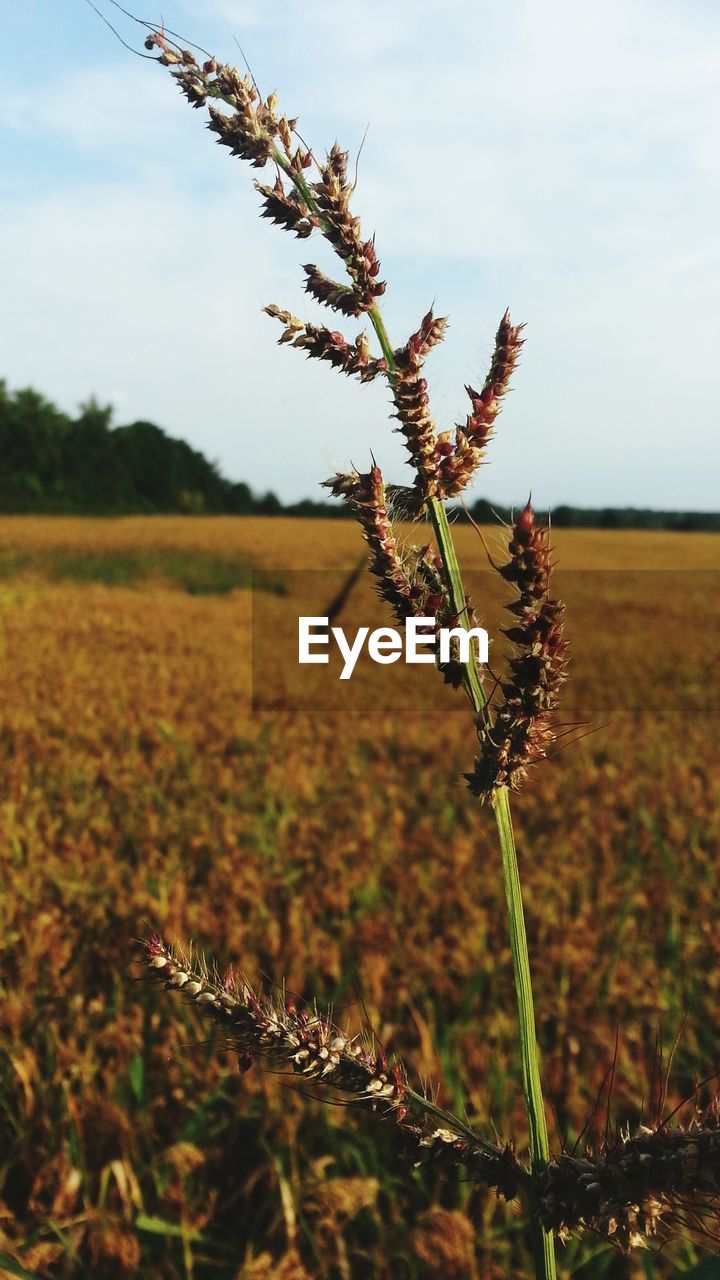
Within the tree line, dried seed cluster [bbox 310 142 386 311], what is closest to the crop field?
dried seed cluster [bbox 310 142 386 311]

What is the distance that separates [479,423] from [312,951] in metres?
3.24

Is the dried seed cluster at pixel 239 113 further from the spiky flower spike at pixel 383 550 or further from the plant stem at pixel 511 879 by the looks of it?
the spiky flower spike at pixel 383 550

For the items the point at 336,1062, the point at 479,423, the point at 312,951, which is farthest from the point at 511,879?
the point at 312,951

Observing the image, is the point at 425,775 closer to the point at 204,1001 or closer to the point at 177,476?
the point at 204,1001

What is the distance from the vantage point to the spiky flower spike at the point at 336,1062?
67 cm

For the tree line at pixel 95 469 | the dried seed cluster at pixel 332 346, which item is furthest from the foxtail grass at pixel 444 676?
the tree line at pixel 95 469

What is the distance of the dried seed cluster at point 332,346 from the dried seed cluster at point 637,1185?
533mm

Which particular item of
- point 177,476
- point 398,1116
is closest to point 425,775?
point 398,1116

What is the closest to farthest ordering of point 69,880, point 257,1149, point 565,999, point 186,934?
point 257,1149 → point 565,999 → point 186,934 → point 69,880

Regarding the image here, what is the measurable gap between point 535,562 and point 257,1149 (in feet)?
8.80

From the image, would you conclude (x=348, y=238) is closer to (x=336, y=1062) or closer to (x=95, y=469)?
(x=336, y=1062)

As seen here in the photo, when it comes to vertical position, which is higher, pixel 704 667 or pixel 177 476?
pixel 177 476

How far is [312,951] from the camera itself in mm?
3605

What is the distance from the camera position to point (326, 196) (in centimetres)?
62
